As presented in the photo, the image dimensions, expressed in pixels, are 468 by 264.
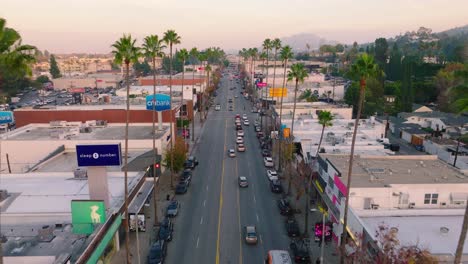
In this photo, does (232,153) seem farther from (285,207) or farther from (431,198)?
(431,198)

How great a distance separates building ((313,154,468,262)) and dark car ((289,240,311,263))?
4.08m

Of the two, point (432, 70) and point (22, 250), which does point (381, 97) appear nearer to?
point (432, 70)

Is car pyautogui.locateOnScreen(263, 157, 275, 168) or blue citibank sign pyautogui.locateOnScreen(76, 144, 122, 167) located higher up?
blue citibank sign pyautogui.locateOnScreen(76, 144, 122, 167)

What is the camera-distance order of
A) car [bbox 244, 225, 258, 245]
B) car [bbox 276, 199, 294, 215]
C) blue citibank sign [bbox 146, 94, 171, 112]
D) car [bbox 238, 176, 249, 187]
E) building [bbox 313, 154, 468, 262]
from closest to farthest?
1. building [bbox 313, 154, 468, 262]
2. car [bbox 244, 225, 258, 245]
3. car [bbox 276, 199, 294, 215]
4. car [bbox 238, 176, 249, 187]
5. blue citibank sign [bbox 146, 94, 171, 112]

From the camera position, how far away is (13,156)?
58250 millimetres

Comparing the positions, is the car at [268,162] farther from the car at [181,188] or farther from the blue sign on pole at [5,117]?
the blue sign on pole at [5,117]

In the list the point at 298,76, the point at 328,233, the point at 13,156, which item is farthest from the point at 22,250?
the point at 298,76

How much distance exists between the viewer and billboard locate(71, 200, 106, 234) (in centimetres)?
3002

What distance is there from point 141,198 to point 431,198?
31.7m

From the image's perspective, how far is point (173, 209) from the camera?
46.4m

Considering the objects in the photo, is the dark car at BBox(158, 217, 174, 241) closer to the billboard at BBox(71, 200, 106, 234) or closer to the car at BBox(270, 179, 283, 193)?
the billboard at BBox(71, 200, 106, 234)

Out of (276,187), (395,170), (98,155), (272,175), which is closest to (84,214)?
(98,155)

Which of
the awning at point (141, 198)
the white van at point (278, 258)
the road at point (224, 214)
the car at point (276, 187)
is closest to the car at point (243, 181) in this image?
the road at point (224, 214)

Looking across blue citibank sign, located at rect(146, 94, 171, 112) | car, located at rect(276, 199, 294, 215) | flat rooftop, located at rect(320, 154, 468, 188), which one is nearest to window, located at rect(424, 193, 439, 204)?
flat rooftop, located at rect(320, 154, 468, 188)
